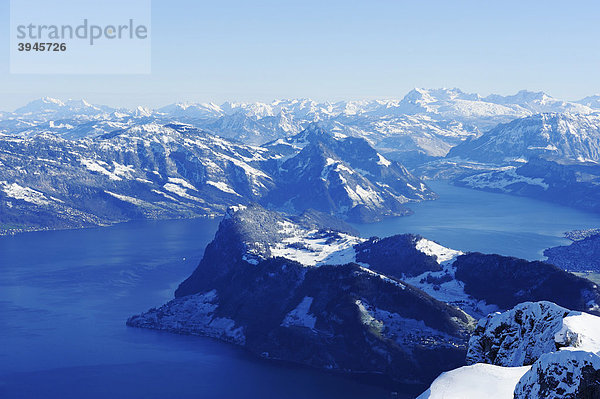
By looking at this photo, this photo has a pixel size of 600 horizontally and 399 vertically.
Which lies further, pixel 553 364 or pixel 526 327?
pixel 526 327

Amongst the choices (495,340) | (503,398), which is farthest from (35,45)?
(503,398)

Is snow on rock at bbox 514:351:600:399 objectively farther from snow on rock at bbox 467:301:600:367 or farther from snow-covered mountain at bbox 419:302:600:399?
snow on rock at bbox 467:301:600:367

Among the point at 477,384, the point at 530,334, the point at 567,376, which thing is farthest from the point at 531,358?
the point at 567,376

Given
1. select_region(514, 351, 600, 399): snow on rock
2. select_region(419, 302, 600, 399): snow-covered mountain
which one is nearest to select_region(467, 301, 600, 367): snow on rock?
select_region(419, 302, 600, 399): snow-covered mountain

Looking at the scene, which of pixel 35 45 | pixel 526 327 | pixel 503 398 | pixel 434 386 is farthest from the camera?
pixel 35 45

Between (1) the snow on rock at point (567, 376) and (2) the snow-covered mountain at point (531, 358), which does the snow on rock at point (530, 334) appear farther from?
(1) the snow on rock at point (567, 376)

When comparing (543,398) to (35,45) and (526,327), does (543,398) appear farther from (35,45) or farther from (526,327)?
(35,45)
